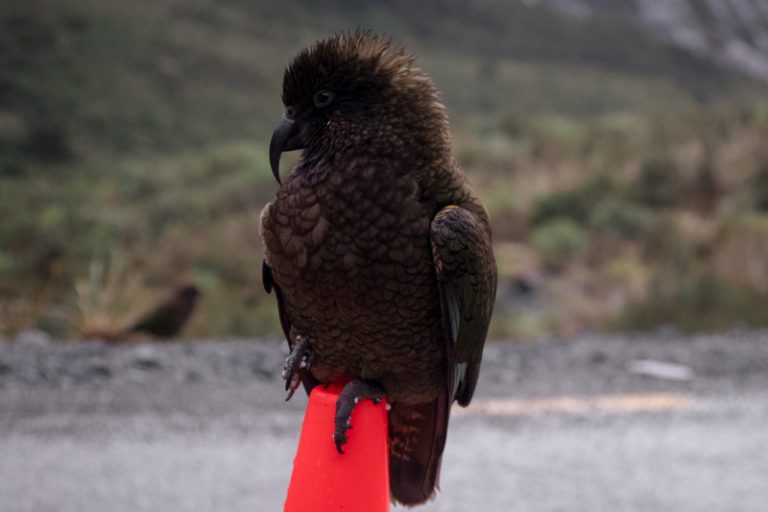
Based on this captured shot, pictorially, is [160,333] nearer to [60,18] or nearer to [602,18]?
[60,18]

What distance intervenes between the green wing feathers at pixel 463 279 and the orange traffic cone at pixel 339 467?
0.23 metres

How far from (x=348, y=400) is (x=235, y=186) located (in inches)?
575

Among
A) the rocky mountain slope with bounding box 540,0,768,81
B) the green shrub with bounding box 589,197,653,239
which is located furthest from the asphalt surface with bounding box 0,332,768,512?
the rocky mountain slope with bounding box 540,0,768,81

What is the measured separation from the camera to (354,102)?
6.61ft

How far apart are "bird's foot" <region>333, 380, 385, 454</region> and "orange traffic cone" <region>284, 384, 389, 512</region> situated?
2cm

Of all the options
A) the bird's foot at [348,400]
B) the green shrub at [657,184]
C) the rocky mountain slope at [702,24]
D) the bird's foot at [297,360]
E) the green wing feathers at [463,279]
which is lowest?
the bird's foot at [348,400]

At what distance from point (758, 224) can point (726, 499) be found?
7.19m

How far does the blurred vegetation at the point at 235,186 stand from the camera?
8.73 metres

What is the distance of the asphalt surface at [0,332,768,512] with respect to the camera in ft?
14.8

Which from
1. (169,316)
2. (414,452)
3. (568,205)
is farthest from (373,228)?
(568,205)

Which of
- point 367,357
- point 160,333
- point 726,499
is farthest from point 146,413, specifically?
point 367,357

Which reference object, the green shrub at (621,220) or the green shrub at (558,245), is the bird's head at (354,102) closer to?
the green shrub at (558,245)

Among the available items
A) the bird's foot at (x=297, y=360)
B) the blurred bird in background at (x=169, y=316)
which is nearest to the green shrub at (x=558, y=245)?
the blurred bird in background at (x=169, y=316)

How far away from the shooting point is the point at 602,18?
4878 centimetres
